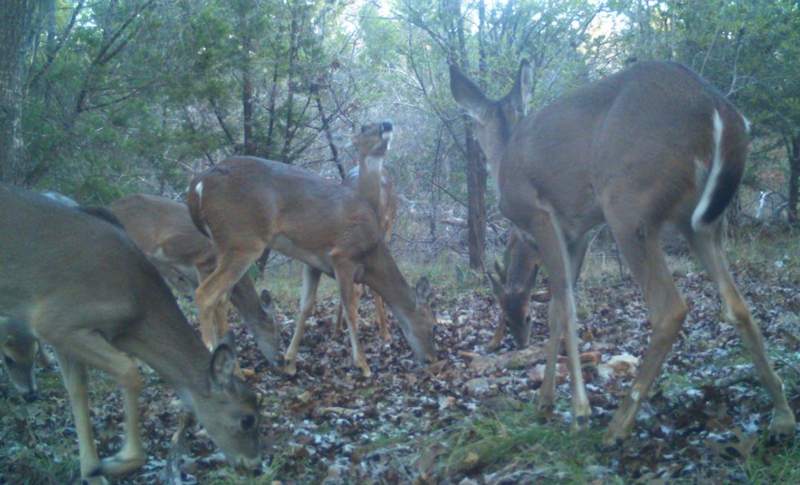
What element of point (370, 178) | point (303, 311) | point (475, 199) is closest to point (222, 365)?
point (303, 311)

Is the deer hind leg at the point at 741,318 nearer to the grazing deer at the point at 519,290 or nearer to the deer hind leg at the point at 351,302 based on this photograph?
the grazing deer at the point at 519,290

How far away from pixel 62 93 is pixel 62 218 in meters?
5.78

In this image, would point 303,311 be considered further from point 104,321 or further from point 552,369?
point 104,321

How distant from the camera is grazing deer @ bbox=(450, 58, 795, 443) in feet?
15.7

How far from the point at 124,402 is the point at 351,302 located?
3565mm

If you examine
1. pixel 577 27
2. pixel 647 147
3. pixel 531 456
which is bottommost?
pixel 531 456

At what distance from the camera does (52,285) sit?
16.6 ft

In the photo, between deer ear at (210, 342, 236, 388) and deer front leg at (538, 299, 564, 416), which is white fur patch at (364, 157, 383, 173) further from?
deer ear at (210, 342, 236, 388)

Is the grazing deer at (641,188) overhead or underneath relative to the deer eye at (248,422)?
overhead

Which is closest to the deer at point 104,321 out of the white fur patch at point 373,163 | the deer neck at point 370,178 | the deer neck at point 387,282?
the deer neck at point 387,282

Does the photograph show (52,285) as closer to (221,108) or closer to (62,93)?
(62,93)

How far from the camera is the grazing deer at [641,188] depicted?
4777 mm

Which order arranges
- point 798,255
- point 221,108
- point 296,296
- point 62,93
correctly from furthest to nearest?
point 221,108 < point 296,296 < point 798,255 < point 62,93

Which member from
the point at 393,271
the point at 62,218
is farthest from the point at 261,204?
the point at 62,218
